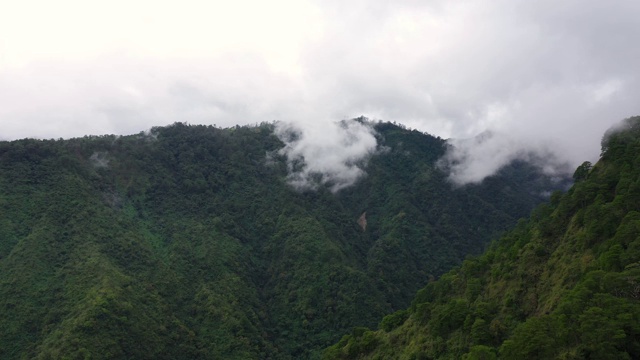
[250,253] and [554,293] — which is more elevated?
[250,253]

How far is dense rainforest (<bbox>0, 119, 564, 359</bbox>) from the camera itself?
57.8 m

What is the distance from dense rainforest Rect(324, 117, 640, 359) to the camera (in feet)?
121

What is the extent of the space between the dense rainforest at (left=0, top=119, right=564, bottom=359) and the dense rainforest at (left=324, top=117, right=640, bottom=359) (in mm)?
279

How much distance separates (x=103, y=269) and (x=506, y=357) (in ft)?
279

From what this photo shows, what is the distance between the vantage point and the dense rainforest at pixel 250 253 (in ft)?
190

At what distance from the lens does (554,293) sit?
4903 cm

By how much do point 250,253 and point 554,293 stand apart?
329 feet

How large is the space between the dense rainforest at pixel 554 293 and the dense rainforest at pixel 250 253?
0.28 metres

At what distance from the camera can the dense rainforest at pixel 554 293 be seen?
36938mm

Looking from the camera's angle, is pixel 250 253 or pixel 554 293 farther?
pixel 250 253

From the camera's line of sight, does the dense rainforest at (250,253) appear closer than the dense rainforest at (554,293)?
No

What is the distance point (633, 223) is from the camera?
1794 inches

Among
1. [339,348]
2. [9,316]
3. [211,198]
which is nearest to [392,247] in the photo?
[211,198]

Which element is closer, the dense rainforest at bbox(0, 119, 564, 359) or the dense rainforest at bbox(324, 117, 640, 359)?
the dense rainforest at bbox(324, 117, 640, 359)
